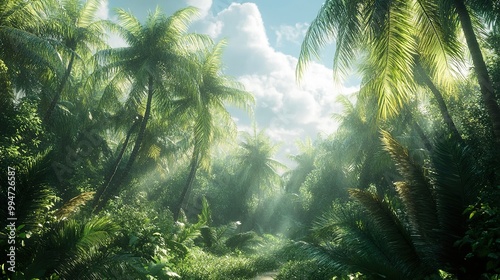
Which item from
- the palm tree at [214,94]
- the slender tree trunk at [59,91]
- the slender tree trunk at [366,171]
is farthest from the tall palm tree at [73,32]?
the slender tree trunk at [366,171]

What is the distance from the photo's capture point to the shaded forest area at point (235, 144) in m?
4.98

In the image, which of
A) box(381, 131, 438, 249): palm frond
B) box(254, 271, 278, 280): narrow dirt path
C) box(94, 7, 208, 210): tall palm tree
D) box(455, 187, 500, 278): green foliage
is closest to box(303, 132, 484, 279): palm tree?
box(381, 131, 438, 249): palm frond

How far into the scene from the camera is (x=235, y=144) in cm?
1975

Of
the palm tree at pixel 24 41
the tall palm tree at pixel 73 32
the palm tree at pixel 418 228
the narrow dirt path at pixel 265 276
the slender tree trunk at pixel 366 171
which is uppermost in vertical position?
the tall palm tree at pixel 73 32

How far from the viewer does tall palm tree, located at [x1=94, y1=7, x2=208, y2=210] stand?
1374 centimetres

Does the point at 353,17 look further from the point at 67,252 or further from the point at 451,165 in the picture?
the point at 67,252

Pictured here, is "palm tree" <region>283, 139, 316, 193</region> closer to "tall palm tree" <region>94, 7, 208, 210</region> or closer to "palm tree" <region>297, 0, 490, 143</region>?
"tall palm tree" <region>94, 7, 208, 210</region>

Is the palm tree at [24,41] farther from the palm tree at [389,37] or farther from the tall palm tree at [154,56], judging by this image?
the palm tree at [389,37]

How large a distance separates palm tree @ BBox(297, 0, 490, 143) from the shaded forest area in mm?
32

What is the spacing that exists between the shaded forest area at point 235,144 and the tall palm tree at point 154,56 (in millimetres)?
61

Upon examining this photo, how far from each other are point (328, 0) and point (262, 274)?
9.86 m

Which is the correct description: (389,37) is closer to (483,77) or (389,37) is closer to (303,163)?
(483,77)

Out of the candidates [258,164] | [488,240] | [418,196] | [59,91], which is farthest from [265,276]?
[258,164]

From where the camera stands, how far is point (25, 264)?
4.84m
